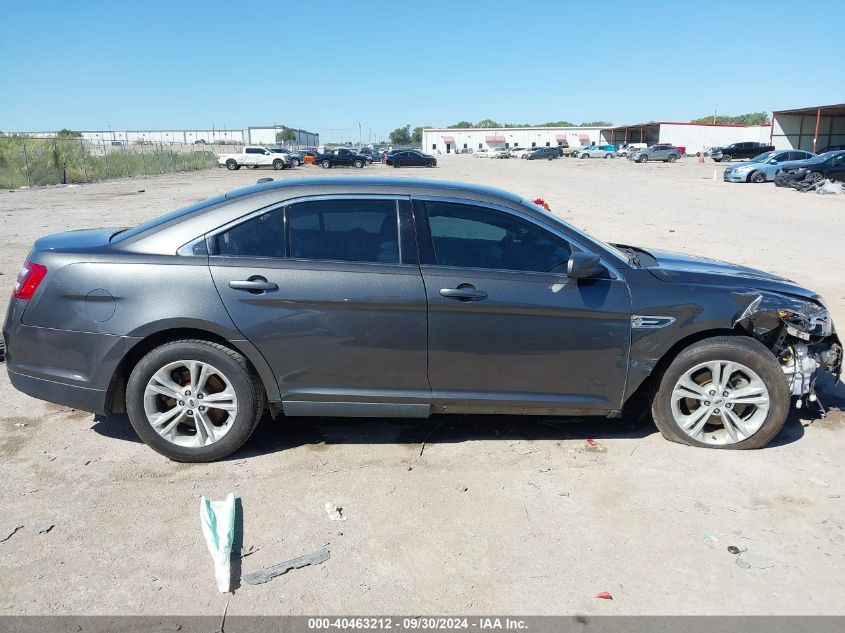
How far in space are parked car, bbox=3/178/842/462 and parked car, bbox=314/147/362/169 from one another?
5021cm

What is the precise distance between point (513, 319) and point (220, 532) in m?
1.97

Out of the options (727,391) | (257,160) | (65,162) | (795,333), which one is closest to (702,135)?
(257,160)

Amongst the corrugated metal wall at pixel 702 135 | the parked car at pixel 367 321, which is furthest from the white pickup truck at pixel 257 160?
the corrugated metal wall at pixel 702 135

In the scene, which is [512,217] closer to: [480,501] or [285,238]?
[285,238]

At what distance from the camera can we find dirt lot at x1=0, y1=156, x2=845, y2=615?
113 inches

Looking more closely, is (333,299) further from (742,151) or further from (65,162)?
(742,151)

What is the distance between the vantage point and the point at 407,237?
397cm

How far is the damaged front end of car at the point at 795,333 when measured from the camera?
4125mm

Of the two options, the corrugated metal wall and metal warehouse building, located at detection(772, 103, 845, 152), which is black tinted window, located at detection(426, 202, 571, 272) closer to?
metal warehouse building, located at detection(772, 103, 845, 152)

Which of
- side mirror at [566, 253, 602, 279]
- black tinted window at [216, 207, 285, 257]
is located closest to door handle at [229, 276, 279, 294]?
black tinted window at [216, 207, 285, 257]

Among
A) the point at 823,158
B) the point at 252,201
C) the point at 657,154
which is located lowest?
the point at 252,201

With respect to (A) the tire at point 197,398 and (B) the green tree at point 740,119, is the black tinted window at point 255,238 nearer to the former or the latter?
(A) the tire at point 197,398

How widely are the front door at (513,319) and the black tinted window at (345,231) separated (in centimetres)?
20

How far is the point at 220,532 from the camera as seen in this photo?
3.23m
